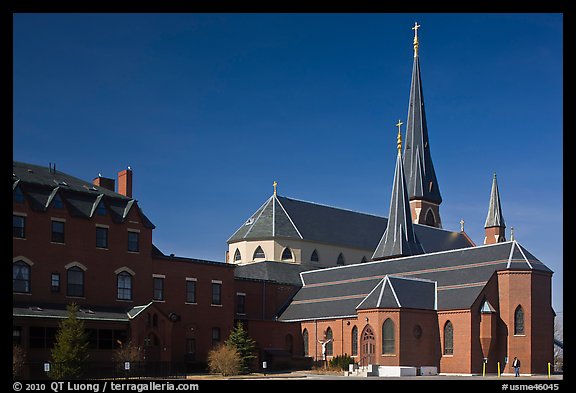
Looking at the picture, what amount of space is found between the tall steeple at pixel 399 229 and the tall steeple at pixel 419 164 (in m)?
20.0

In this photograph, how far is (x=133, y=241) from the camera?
2197 inches

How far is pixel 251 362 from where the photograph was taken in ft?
190

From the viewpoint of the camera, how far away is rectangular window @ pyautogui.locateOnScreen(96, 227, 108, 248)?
53531mm

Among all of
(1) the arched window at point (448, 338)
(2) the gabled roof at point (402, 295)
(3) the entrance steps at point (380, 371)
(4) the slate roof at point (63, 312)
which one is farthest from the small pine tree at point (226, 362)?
(1) the arched window at point (448, 338)

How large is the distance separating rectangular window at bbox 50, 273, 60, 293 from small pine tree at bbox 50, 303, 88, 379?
5690 mm

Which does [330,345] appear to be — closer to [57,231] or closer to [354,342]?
[354,342]

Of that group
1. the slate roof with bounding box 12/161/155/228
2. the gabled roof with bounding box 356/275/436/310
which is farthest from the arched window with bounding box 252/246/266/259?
the slate roof with bounding box 12/161/155/228

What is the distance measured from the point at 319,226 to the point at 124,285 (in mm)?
35024

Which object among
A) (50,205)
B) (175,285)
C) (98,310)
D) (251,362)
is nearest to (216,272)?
(175,285)

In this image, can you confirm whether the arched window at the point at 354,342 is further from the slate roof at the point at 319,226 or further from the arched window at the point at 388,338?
the slate roof at the point at 319,226

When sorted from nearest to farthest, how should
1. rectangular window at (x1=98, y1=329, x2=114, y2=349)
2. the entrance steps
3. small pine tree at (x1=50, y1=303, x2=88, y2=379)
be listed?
small pine tree at (x1=50, y1=303, x2=88, y2=379) < rectangular window at (x1=98, y1=329, x2=114, y2=349) < the entrance steps

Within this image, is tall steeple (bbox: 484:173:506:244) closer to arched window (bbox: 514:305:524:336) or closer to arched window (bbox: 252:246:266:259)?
arched window (bbox: 252:246:266:259)

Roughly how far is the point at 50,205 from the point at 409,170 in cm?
6245
